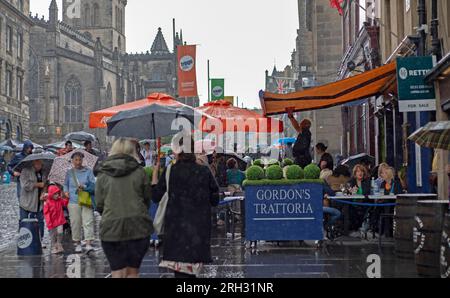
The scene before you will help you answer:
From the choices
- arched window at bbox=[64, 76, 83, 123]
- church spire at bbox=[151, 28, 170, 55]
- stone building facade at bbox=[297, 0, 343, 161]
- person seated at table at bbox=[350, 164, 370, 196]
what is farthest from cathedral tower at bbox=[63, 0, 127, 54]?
person seated at table at bbox=[350, 164, 370, 196]

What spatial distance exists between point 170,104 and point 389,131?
335 inches

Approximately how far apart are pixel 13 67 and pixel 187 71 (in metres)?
32.6

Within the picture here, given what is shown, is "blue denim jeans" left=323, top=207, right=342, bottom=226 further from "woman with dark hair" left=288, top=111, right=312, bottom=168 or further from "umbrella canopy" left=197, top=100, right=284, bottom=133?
"umbrella canopy" left=197, top=100, right=284, bottom=133

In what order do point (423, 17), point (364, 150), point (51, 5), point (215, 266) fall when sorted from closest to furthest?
point (215, 266) → point (423, 17) → point (364, 150) → point (51, 5)

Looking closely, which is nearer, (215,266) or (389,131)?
(215,266)

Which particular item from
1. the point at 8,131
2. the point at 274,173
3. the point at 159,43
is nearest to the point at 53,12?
the point at 8,131

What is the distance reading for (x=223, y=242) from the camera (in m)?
13.9

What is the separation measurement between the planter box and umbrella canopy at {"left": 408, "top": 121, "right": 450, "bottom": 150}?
2.56 m

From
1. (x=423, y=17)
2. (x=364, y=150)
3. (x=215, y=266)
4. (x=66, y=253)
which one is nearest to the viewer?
(x=215, y=266)

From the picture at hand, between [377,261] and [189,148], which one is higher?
[189,148]

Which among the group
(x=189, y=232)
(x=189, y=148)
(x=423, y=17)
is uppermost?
(x=423, y=17)

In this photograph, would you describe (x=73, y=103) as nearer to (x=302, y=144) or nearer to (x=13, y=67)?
(x=13, y=67)

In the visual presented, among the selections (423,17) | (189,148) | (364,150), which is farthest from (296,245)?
(364,150)
